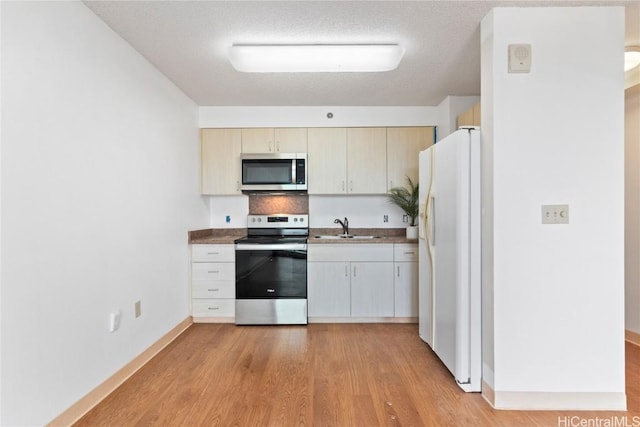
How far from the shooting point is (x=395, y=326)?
3.53 m

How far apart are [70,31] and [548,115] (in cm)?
277

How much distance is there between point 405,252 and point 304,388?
1835mm

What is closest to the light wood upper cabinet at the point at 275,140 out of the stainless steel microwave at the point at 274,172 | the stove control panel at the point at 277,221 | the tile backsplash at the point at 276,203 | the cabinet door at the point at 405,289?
the stainless steel microwave at the point at 274,172

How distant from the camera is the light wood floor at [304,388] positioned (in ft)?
6.33

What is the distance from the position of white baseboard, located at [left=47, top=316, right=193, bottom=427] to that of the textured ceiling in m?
2.30

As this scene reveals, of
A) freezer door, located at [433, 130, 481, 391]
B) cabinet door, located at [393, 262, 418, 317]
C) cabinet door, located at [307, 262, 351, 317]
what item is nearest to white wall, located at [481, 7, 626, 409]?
freezer door, located at [433, 130, 481, 391]

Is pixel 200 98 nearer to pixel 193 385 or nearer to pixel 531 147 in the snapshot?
pixel 193 385

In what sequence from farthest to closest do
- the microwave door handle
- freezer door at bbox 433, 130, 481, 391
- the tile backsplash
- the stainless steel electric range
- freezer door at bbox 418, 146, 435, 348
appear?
the tile backsplash < the microwave door handle < the stainless steel electric range < freezer door at bbox 418, 146, 435, 348 < freezer door at bbox 433, 130, 481, 391

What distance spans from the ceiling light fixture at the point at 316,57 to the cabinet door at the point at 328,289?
192 centimetres

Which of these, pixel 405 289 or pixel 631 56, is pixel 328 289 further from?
pixel 631 56

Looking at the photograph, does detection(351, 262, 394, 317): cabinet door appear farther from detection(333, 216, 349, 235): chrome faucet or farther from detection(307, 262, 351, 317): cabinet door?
detection(333, 216, 349, 235): chrome faucet

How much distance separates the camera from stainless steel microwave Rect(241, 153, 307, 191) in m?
3.85

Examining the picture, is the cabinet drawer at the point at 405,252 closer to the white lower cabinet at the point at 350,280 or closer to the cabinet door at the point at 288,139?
the white lower cabinet at the point at 350,280

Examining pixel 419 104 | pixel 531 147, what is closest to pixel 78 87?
pixel 531 147
